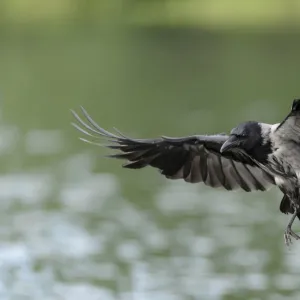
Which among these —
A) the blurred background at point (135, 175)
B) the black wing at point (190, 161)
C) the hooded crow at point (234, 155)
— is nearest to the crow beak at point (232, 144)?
the hooded crow at point (234, 155)

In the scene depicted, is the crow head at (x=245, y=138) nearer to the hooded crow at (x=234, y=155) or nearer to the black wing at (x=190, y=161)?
the hooded crow at (x=234, y=155)

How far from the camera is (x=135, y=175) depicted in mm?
19734

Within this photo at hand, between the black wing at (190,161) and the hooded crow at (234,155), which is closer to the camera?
the hooded crow at (234,155)

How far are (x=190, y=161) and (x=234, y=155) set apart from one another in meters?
0.77

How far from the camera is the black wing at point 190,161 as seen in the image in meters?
8.17

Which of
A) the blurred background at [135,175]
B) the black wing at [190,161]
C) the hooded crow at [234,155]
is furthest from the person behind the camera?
the blurred background at [135,175]

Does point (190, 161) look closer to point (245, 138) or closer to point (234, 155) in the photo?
point (234, 155)

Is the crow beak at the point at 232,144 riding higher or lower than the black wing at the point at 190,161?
higher

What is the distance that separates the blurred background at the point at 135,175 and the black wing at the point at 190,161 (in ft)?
8.24

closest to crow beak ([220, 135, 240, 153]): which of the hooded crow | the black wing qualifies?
the hooded crow

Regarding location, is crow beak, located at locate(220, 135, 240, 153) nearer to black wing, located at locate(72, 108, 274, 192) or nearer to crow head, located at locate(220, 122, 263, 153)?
crow head, located at locate(220, 122, 263, 153)

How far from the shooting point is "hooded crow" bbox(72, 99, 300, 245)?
723cm

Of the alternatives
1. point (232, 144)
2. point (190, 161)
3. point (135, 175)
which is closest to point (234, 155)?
point (232, 144)

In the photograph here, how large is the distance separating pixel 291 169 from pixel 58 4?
52064 mm
